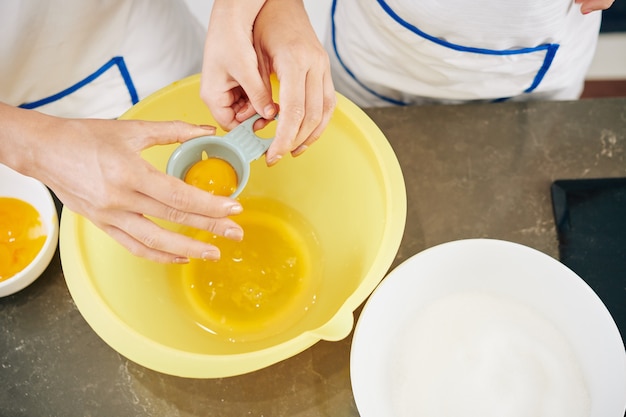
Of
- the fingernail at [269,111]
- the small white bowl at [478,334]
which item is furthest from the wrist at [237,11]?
the small white bowl at [478,334]

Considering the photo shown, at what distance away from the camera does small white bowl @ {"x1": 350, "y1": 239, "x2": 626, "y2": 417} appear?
2.52 ft

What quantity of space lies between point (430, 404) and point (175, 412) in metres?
0.36

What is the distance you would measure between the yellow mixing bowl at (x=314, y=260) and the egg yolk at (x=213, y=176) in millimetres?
157

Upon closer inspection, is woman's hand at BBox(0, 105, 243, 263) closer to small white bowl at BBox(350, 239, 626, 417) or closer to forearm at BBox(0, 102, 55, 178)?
forearm at BBox(0, 102, 55, 178)

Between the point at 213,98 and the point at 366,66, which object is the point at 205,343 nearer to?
the point at 213,98

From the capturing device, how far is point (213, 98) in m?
0.82

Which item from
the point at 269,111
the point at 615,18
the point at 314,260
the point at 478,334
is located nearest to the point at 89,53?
the point at 269,111

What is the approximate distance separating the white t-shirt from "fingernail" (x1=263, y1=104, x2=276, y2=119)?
0.34 m

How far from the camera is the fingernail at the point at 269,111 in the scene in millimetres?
797

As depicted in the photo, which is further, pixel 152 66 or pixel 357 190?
pixel 152 66

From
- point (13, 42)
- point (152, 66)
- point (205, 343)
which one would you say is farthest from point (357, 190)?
point (13, 42)

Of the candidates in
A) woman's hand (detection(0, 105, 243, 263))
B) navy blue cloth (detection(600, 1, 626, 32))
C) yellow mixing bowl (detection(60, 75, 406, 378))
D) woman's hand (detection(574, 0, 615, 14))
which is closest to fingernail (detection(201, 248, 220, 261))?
woman's hand (detection(0, 105, 243, 263))

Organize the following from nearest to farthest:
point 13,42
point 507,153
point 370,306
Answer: point 370,306
point 13,42
point 507,153

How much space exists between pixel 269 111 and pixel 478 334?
42 centimetres
